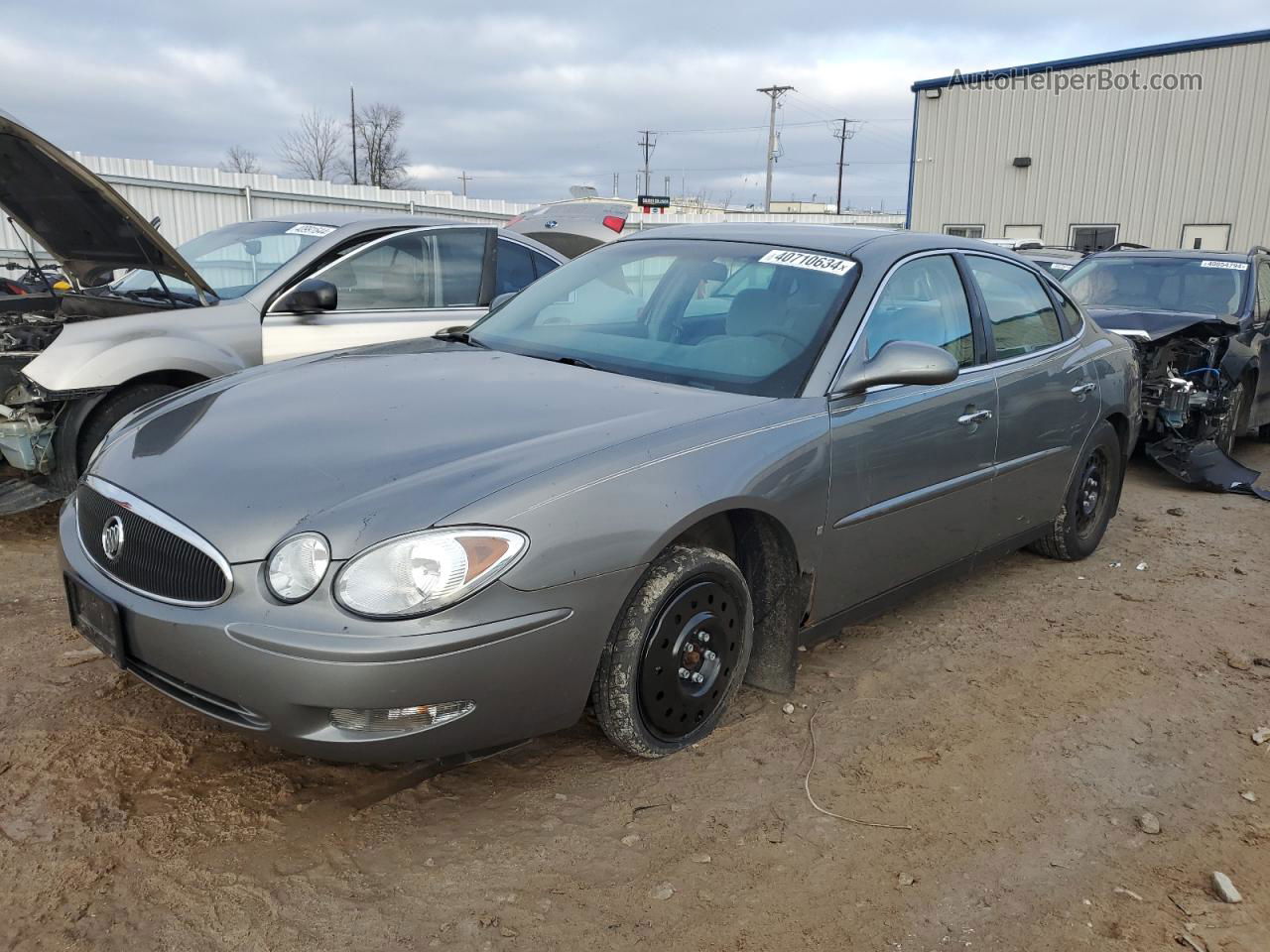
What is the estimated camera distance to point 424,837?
2617mm

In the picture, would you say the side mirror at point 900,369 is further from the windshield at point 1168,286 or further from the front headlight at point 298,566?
the windshield at point 1168,286

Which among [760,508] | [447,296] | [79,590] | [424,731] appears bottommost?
[424,731]

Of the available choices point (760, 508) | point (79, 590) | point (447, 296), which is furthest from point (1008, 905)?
point (447, 296)

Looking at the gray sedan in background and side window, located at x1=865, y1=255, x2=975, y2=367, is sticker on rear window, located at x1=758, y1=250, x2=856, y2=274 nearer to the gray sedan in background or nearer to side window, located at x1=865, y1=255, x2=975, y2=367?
the gray sedan in background

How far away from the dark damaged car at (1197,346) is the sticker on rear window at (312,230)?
5.24 m

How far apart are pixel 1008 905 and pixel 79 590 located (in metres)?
2.64

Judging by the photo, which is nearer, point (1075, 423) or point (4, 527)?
point (1075, 423)

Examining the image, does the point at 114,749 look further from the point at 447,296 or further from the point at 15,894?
the point at 447,296

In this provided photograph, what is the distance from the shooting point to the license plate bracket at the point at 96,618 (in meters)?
2.60

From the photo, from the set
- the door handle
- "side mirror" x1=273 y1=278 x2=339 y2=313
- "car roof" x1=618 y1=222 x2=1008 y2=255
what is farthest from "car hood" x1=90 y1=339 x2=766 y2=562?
"side mirror" x1=273 y1=278 x2=339 y2=313

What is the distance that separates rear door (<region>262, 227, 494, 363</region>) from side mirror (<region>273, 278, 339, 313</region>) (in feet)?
0.14

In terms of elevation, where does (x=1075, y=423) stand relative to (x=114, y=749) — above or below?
above

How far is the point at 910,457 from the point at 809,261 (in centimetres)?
83

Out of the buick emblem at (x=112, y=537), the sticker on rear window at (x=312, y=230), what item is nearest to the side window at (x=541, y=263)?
the sticker on rear window at (x=312, y=230)
